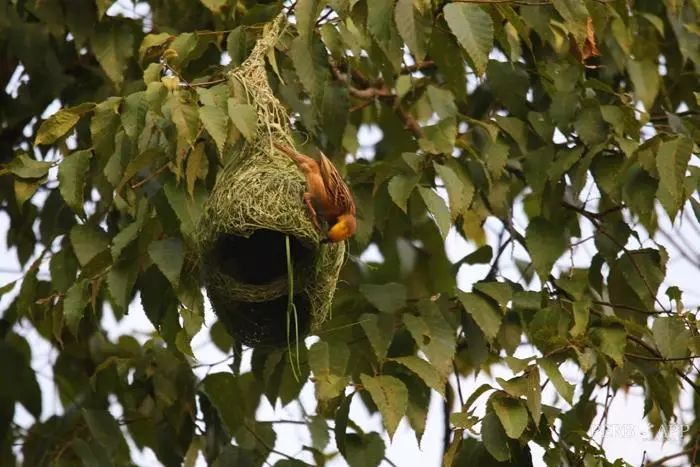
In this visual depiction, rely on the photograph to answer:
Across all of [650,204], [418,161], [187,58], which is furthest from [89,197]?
[650,204]

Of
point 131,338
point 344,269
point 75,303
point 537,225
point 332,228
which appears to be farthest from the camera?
point 131,338

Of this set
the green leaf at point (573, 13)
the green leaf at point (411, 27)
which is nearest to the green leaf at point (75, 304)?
the green leaf at point (411, 27)

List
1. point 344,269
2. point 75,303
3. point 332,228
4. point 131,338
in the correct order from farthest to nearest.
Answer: point 131,338
point 344,269
point 75,303
point 332,228

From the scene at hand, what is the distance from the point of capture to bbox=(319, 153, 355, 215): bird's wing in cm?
288

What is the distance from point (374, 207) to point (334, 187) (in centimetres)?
56

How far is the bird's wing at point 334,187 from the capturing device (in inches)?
113

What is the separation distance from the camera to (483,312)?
3248 millimetres

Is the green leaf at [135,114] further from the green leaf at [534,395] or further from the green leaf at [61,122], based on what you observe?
the green leaf at [534,395]

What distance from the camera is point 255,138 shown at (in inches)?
122

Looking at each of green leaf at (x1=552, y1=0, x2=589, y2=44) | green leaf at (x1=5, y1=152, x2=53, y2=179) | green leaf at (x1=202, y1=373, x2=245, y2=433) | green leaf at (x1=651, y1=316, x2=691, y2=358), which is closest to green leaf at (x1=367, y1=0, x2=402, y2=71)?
green leaf at (x1=552, y1=0, x2=589, y2=44)

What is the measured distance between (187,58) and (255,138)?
0.99 ft

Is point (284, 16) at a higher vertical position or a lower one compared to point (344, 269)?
higher

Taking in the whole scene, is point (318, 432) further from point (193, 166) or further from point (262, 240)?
point (193, 166)

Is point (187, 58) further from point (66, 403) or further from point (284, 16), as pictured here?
point (66, 403)
